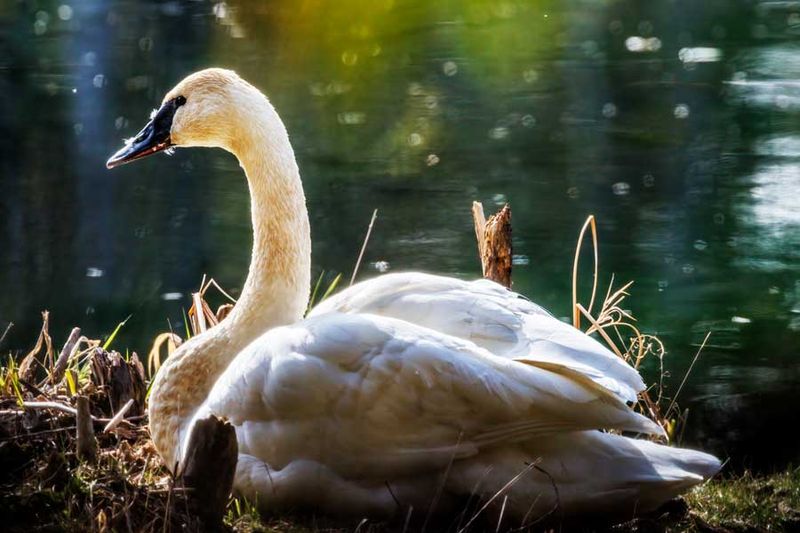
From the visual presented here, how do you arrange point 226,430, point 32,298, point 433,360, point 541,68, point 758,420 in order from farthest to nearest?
point 541,68 → point 32,298 → point 758,420 → point 433,360 → point 226,430

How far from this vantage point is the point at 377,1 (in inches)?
908

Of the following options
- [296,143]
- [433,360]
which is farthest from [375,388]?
[296,143]

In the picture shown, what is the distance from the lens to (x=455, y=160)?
16.5 m

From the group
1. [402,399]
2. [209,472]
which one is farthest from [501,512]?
[209,472]

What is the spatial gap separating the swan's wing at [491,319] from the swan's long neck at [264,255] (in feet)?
1.03

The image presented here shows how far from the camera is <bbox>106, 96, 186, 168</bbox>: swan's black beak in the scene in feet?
18.8

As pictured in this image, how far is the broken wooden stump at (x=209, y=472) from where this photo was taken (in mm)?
4109

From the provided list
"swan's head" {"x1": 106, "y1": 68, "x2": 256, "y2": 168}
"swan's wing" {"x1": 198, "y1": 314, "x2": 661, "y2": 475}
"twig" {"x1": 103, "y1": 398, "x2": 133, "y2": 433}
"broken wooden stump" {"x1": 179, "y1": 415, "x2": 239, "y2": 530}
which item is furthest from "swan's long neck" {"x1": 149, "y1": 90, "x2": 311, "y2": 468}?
"broken wooden stump" {"x1": 179, "y1": 415, "x2": 239, "y2": 530}

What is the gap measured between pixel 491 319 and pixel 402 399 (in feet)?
1.94

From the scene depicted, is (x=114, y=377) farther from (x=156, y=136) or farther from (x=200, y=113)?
(x=200, y=113)

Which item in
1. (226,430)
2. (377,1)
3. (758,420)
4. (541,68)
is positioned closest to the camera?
(226,430)

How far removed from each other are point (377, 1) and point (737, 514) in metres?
19.2

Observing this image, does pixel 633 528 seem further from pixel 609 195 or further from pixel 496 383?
pixel 609 195

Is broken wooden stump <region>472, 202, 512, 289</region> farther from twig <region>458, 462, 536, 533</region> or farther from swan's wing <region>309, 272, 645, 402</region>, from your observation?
twig <region>458, 462, 536, 533</region>
